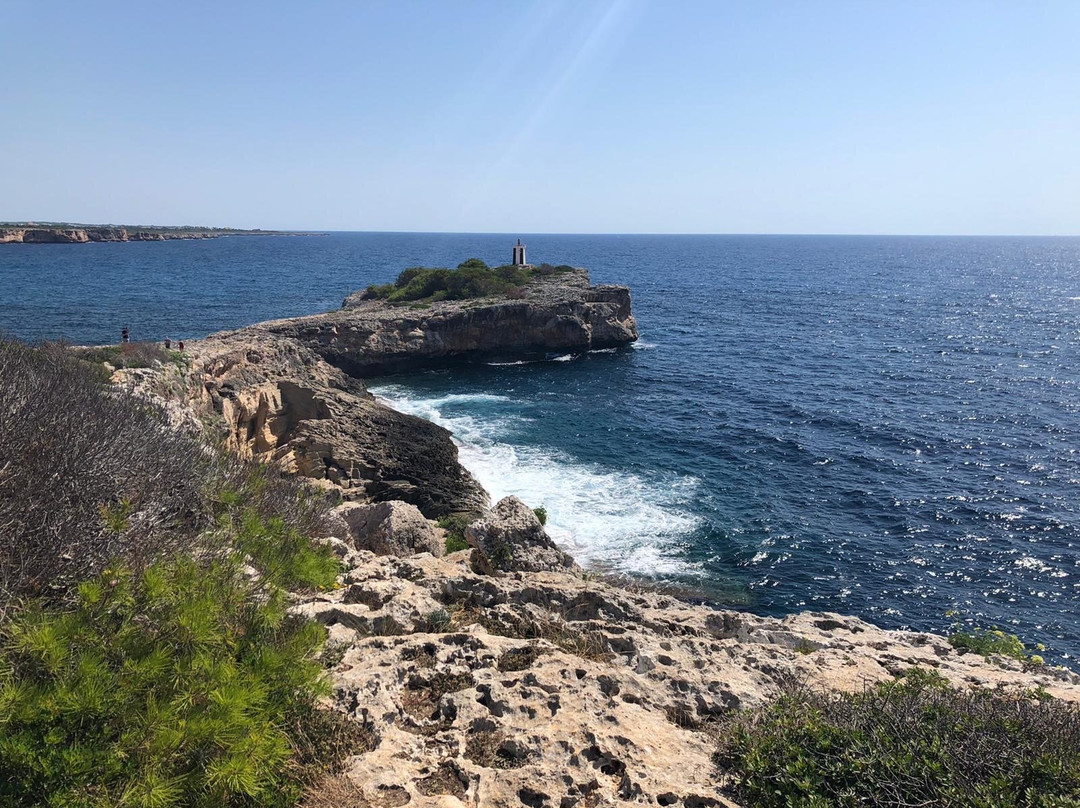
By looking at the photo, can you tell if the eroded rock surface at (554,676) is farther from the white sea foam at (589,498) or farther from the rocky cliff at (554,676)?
the white sea foam at (589,498)

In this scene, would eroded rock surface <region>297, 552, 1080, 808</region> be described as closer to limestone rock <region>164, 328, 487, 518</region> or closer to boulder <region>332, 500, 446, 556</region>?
boulder <region>332, 500, 446, 556</region>

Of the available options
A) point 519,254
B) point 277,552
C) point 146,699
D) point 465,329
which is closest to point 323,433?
point 277,552

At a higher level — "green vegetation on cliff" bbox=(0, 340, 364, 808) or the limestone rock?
"green vegetation on cliff" bbox=(0, 340, 364, 808)

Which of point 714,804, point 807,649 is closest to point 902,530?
point 807,649

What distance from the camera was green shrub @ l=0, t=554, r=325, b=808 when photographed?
5.16m

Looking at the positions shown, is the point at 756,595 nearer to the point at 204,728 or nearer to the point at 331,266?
the point at 204,728

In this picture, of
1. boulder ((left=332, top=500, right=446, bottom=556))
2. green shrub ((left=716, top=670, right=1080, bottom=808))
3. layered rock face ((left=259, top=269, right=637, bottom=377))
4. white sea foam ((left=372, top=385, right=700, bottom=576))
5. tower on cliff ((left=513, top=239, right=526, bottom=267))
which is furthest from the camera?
tower on cliff ((left=513, top=239, right=526, bottom=267))

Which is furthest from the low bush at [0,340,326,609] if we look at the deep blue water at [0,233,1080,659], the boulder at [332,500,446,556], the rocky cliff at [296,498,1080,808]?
the deep blue water at [0,233,1080,659]

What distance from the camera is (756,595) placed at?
22859 mm

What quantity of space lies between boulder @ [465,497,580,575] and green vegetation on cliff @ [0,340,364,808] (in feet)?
21.1

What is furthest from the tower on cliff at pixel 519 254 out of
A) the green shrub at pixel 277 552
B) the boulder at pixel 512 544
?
the green shrub at pixel 277 552

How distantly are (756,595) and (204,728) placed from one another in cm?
2068

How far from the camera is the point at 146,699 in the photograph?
5723 millimetres

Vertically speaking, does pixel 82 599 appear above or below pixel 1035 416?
above
